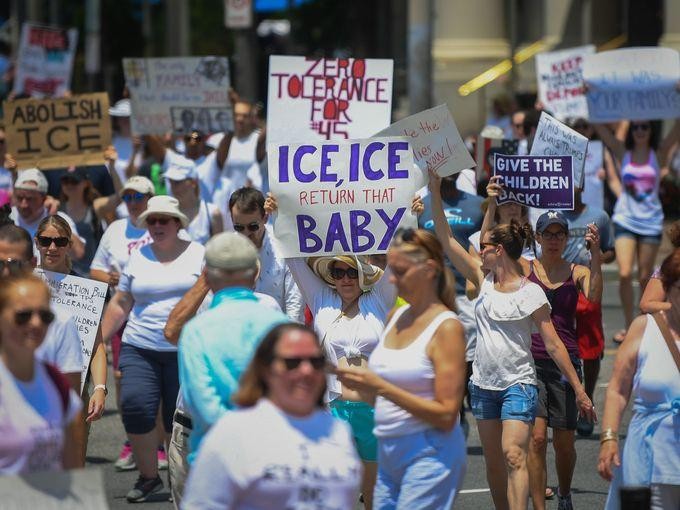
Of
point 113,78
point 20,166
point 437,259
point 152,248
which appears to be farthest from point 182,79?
point 113,78

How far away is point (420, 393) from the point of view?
5957 mm

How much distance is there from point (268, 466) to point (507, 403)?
3307mm

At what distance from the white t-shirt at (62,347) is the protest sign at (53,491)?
5.31ft

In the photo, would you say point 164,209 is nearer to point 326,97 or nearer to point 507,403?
point 326,97

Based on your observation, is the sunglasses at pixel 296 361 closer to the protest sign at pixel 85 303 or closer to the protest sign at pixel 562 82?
the protest sign at pixel 85 303

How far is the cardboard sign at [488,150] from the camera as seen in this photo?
38.8 ft

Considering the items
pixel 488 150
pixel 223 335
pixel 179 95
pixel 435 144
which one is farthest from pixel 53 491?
pixel 179 95

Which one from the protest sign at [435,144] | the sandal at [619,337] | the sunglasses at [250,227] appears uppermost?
the protest sign at [435,144]

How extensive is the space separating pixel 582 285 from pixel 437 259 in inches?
118

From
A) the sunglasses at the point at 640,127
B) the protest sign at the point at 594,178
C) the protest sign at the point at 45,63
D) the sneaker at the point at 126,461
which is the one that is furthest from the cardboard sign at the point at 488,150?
the protest sign at the point at 45,63

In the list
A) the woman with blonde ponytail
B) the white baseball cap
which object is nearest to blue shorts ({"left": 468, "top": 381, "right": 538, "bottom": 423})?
the woman with blonde ponytail

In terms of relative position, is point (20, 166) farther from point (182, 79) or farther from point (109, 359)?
point (182, 79)

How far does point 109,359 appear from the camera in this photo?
13.7 metres

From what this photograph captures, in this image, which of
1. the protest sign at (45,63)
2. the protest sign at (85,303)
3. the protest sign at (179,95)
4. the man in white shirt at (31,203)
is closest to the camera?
the protest sign at (85,303)
